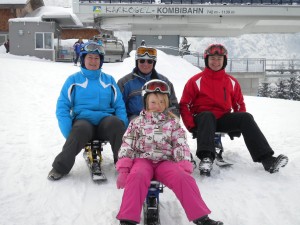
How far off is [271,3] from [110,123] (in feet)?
96.5

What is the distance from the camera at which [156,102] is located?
123 inches

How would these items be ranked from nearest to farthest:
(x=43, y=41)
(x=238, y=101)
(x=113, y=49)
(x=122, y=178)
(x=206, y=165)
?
(x=122, y=178)
(x=206, y=165)
(x=238, y=101)
(x=113, y=49)
(x=43, y=41)

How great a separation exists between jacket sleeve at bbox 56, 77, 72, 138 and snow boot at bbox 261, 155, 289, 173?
224cm

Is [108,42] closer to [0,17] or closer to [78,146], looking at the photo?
[0,17]

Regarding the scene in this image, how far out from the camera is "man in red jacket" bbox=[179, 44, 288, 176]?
12.8 feet

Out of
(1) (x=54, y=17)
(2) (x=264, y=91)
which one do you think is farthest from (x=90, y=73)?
(2) (x=264, y=91)

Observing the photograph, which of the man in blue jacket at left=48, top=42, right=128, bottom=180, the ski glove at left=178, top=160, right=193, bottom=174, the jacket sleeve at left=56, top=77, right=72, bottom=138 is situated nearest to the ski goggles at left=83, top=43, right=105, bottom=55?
the man in blue jacket at left=48, top=42, right=128, bottom=180

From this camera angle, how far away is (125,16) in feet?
95.9

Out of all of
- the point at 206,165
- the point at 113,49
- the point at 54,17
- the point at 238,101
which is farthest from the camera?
the point at 54,17

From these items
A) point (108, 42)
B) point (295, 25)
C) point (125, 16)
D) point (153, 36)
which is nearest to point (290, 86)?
point (295, 25)

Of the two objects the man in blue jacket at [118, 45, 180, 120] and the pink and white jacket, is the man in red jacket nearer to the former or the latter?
the man in blue jacket at [118, 45, 180, 120]

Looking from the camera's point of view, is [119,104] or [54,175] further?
[119,104]

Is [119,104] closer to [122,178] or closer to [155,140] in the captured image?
[155,140]

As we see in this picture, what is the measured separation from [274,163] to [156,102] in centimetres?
169
